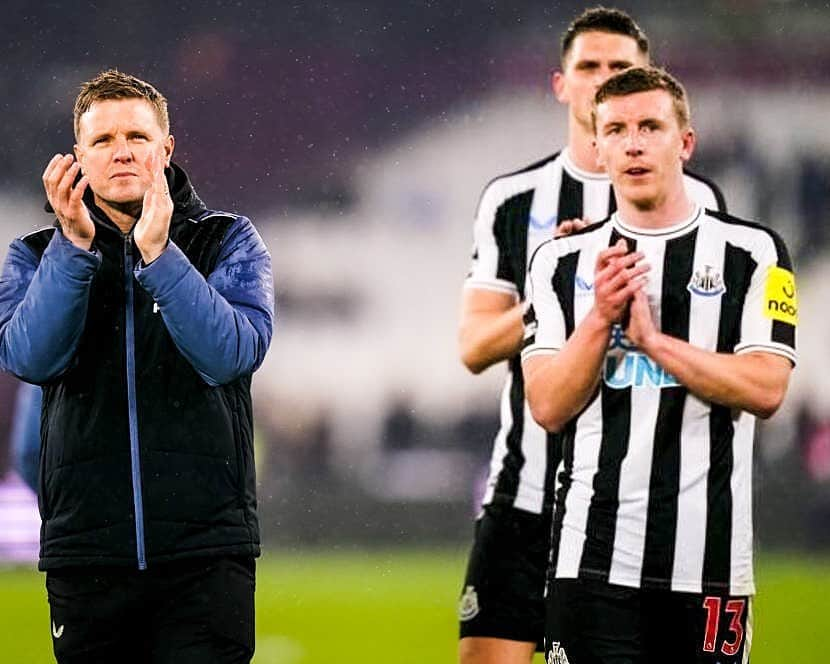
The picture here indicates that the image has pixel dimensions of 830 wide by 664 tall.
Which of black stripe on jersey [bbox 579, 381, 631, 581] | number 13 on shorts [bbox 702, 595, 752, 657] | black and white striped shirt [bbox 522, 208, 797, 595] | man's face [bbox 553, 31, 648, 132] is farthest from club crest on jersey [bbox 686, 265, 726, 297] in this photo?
man's face [bbox 553, 31, 648, 132]

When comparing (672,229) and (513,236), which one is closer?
(672,229)

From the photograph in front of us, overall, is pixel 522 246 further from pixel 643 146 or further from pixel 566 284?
pixel 643 146

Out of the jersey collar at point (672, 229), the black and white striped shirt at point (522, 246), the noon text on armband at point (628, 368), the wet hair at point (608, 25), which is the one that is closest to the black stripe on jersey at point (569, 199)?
the black and white striped shirt at point (522, 246)

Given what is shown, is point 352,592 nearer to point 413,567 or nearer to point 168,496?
point 413,567

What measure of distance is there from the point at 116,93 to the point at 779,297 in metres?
1.23

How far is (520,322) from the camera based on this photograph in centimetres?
328

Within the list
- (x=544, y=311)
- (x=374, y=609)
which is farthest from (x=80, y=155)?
(x=374, y=609)

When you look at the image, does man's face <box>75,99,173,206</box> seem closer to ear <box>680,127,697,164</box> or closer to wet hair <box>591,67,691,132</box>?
wet hair <box>591,67,691,132</box>

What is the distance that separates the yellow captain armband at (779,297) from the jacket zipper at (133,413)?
1.11m

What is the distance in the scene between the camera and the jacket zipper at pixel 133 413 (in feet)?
8.20

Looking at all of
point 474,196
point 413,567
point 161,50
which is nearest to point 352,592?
point 413,567

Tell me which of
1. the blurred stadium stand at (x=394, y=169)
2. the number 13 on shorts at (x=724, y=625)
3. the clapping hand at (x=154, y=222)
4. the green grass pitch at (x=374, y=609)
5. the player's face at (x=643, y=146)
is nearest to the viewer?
the clapping hand at (x=154, y=222)

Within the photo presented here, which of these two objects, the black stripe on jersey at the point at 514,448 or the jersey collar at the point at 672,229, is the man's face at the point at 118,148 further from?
the black stripe on jersey at the point at 514,448

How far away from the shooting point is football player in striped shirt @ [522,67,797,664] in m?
2.62
